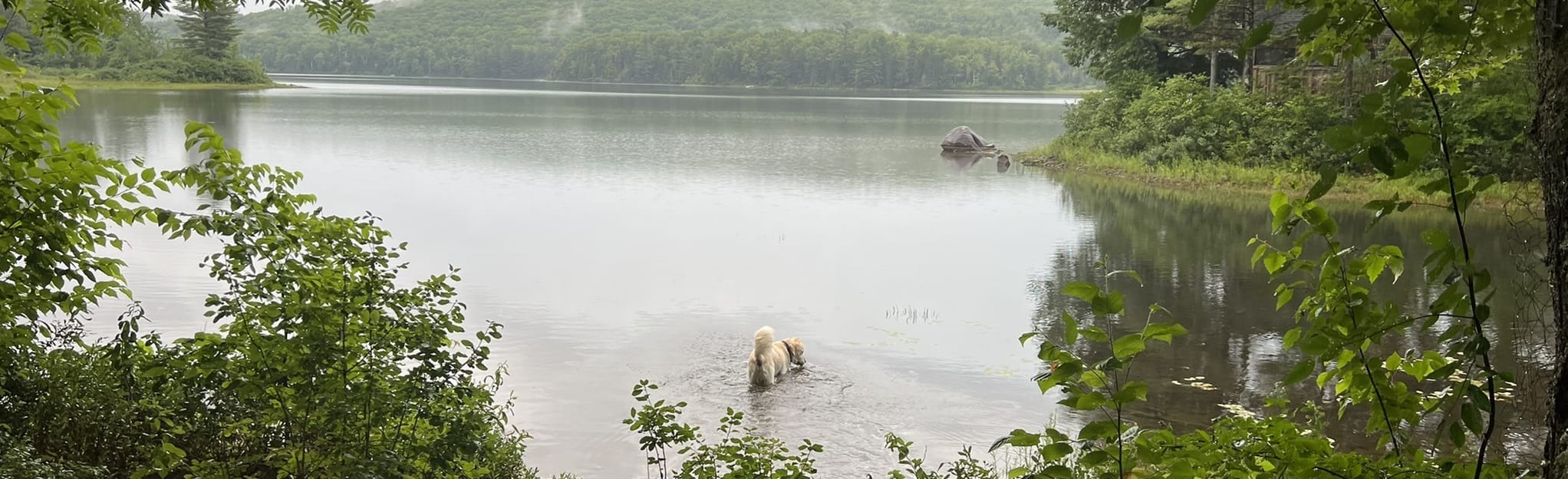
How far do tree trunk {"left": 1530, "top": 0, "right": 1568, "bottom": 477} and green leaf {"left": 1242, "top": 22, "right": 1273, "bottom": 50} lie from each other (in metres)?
0.41

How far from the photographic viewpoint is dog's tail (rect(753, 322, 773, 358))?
8.94 meters

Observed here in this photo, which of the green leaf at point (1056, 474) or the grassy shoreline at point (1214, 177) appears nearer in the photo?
the green leaf at point (1056, 474)

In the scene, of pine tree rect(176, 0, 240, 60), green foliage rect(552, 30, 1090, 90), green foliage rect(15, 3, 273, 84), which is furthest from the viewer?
green foliage rect(552, 30, 1090, 90)

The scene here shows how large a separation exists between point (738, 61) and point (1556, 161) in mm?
133575

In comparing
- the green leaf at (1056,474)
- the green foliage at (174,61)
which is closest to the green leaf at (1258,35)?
the green leaf at (1056,474)

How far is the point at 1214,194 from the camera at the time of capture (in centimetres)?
2383

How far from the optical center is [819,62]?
132 metres

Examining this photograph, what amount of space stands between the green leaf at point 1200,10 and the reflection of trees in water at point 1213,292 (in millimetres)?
1991

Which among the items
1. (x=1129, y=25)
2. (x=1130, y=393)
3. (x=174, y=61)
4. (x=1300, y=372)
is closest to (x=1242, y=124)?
(x=1300, y=372)

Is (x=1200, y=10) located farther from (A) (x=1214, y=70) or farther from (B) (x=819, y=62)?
(B) (x=819, y=62)

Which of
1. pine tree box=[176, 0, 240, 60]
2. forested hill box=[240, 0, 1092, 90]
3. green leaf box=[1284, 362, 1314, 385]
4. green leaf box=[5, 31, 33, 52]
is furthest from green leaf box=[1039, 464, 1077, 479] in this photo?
forested hill box=[240, 0, 1092, 90]

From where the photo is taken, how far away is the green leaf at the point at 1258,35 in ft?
6.14

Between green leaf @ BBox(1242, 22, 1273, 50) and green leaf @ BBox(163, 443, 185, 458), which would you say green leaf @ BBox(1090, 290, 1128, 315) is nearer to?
green leaf @ BBox(1242, 22, 1273, 50)

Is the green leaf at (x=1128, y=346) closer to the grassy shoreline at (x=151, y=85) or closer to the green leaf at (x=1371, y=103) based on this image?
the green leaf at (x=1371, y=103)
